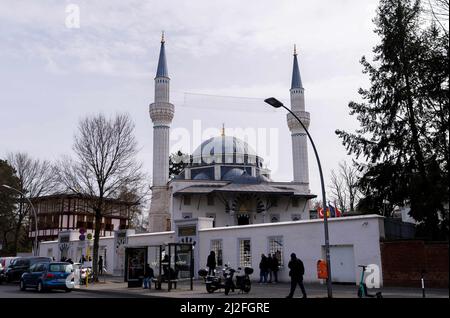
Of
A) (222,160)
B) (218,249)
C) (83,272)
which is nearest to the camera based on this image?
(83,272)

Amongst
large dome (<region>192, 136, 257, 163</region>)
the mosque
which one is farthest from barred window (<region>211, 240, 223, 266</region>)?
large dome (<region>192, 136, 257, 163</region>)

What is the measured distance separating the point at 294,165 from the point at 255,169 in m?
7.24

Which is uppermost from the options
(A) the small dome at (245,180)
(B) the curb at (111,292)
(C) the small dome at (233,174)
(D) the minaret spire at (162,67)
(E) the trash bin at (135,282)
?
(D) the minaret spire at (162,67)

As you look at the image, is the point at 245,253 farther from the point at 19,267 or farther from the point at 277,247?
the point at 19,267

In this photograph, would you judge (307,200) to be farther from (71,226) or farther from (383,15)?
(383,15)

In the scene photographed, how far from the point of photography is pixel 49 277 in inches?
841

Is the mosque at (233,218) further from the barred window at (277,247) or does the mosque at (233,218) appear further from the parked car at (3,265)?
the parked car at (3,265)

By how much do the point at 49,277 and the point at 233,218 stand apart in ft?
104

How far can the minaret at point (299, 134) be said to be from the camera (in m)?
60.9

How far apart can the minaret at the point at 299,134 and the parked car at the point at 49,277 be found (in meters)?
42.1

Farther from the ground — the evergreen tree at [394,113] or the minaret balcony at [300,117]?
the minaret balcony at [300,117]

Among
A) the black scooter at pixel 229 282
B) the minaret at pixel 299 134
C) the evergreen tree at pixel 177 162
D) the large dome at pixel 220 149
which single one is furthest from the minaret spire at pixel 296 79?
the black scooter at pixel 229 282

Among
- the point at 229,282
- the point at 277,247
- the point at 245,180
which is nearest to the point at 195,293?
the point at 229,282

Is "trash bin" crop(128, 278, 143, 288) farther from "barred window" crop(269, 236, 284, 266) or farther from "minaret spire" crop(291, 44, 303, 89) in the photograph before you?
"minaret spire" crop(291, 44, 303, 89)
